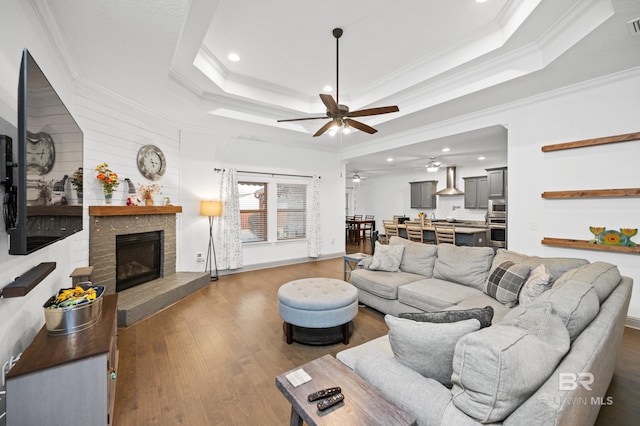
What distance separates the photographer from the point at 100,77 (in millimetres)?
3094

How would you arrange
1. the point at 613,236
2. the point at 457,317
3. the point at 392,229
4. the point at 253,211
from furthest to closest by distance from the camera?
the point at 392,229
the point at 253,211
the point at 613,236
the point at 457,317

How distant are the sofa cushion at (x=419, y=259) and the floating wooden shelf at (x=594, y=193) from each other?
1682 millimetres

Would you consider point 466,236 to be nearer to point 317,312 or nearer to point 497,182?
point 497,182

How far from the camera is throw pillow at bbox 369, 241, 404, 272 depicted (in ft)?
11.9

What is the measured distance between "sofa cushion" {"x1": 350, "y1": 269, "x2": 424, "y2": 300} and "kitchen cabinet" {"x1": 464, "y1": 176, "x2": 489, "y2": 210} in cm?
570

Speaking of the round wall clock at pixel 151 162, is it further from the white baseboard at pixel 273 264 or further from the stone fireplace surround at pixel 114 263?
the white baseboard at pixel 273 264

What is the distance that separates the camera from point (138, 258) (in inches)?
161

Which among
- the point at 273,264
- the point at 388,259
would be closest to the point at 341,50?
the point at 388,259

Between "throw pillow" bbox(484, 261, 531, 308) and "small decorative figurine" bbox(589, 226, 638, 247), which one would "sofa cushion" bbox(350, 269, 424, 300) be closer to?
"throw pillow" bbox(484, 261, 531, 308)

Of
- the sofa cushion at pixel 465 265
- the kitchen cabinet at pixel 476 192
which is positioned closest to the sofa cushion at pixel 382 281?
the sofa cushion at pixel 465 265

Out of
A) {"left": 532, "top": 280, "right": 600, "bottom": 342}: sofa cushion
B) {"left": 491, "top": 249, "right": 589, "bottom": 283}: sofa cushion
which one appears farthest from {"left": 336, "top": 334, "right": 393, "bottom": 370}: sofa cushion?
{"left": 491, "top": 249, "right": 589, "bottom": 283}: sofa cushion

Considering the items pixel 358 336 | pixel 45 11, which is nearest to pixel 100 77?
pixel 45 11

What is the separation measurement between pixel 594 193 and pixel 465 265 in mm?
1817

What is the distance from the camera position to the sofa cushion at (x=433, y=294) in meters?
2.65
